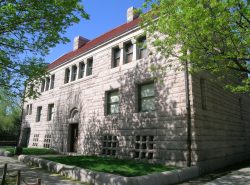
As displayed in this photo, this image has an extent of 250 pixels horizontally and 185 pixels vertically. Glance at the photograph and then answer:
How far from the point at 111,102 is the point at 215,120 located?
23.8 feet

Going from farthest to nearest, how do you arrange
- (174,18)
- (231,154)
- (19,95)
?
(231,154) → (19,95) → (174,18)

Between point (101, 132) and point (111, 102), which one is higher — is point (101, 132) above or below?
below

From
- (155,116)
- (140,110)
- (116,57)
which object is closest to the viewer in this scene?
(155,116)

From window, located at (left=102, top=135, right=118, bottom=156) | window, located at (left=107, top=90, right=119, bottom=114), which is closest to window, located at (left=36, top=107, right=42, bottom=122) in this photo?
window, located at (left=107, top=90, right=119, bottom=114)

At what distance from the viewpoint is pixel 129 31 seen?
17.0 m

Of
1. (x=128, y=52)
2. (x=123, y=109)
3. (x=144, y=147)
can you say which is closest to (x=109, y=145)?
(x=123, y=109)

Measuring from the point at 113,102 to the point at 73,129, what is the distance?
551cm

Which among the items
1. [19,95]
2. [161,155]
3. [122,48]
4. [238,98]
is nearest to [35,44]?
[19,95]

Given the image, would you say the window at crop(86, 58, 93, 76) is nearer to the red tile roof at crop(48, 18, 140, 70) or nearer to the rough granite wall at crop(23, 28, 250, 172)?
the rough granite wall at crop(23, 28, 250, 172)

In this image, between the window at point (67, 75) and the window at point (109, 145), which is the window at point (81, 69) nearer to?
the window at point (67, 75)

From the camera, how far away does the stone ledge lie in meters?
8.40

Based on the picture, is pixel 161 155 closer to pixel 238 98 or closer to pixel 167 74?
pixel 167 74

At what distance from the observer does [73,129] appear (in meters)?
20.6

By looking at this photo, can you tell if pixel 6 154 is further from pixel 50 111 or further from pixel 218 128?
pixel 218 128
